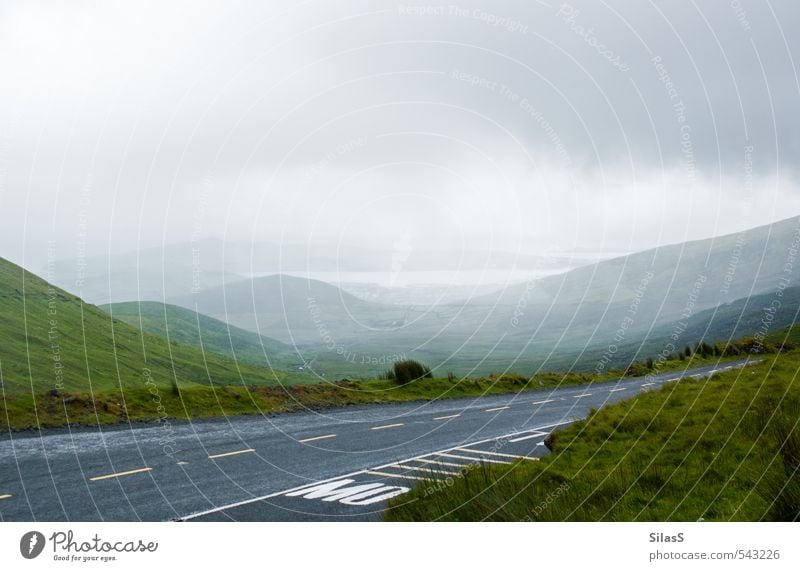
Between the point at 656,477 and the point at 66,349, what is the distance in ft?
162

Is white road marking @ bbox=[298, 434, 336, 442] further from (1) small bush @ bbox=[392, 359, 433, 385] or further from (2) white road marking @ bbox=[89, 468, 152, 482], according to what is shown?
(1) small bush @ bbox=[392, 359, 433, 385]

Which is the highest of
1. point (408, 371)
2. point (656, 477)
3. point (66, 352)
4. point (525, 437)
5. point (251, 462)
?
point (66, 352)

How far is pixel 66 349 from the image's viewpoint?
170 feet

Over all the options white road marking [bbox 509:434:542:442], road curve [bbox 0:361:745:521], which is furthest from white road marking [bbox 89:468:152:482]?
white road marking [bbox 509:434:542:442]

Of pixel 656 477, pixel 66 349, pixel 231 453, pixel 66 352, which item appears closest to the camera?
pixel 656 477

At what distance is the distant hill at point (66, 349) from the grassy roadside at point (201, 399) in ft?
5.20

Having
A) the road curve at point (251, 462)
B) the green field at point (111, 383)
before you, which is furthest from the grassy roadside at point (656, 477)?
the green field at point (111, 383)

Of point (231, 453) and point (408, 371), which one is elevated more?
point (408, 371)

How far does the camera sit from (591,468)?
13.5 metres

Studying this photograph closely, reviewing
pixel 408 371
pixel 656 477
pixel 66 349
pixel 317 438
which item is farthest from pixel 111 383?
pixel 656 477

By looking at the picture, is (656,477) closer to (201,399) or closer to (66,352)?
(201,399)

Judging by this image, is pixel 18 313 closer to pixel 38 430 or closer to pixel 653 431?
pixel 38 430
